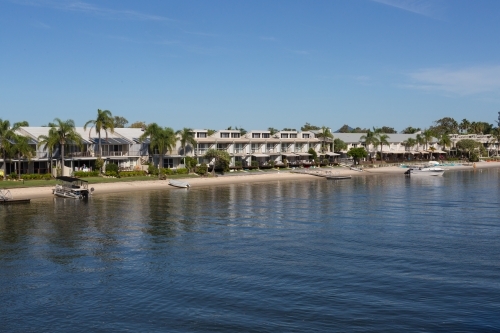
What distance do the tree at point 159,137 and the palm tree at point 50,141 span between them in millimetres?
17145

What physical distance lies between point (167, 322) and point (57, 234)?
23671 millimetres

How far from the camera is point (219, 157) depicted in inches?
4232

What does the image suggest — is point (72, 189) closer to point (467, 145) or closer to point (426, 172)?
point (426, 172)

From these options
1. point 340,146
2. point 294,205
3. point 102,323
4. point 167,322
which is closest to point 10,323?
point 102,323

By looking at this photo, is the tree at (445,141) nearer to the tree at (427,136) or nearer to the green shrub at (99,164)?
the tree at (427,136)

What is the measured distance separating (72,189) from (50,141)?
15242mm

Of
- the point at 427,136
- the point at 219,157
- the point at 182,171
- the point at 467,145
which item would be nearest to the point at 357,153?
the point at 427,136

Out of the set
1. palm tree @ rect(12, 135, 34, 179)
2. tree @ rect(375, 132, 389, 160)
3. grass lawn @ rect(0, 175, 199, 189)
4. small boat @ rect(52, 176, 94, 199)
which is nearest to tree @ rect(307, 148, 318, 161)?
tree @ rect(375, 132, 389, 160)

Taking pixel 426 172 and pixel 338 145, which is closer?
pixel 426 172

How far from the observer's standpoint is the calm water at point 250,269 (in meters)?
25.2

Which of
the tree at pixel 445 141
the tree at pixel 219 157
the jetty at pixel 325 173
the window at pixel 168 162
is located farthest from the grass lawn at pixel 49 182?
the tree at pixel 445 141

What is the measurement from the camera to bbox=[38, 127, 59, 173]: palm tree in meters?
83.7

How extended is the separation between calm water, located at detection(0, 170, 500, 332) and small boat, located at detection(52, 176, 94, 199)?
10.4m

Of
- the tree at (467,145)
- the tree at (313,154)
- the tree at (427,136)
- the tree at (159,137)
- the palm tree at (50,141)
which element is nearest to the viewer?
the palm tree at (50,141)
